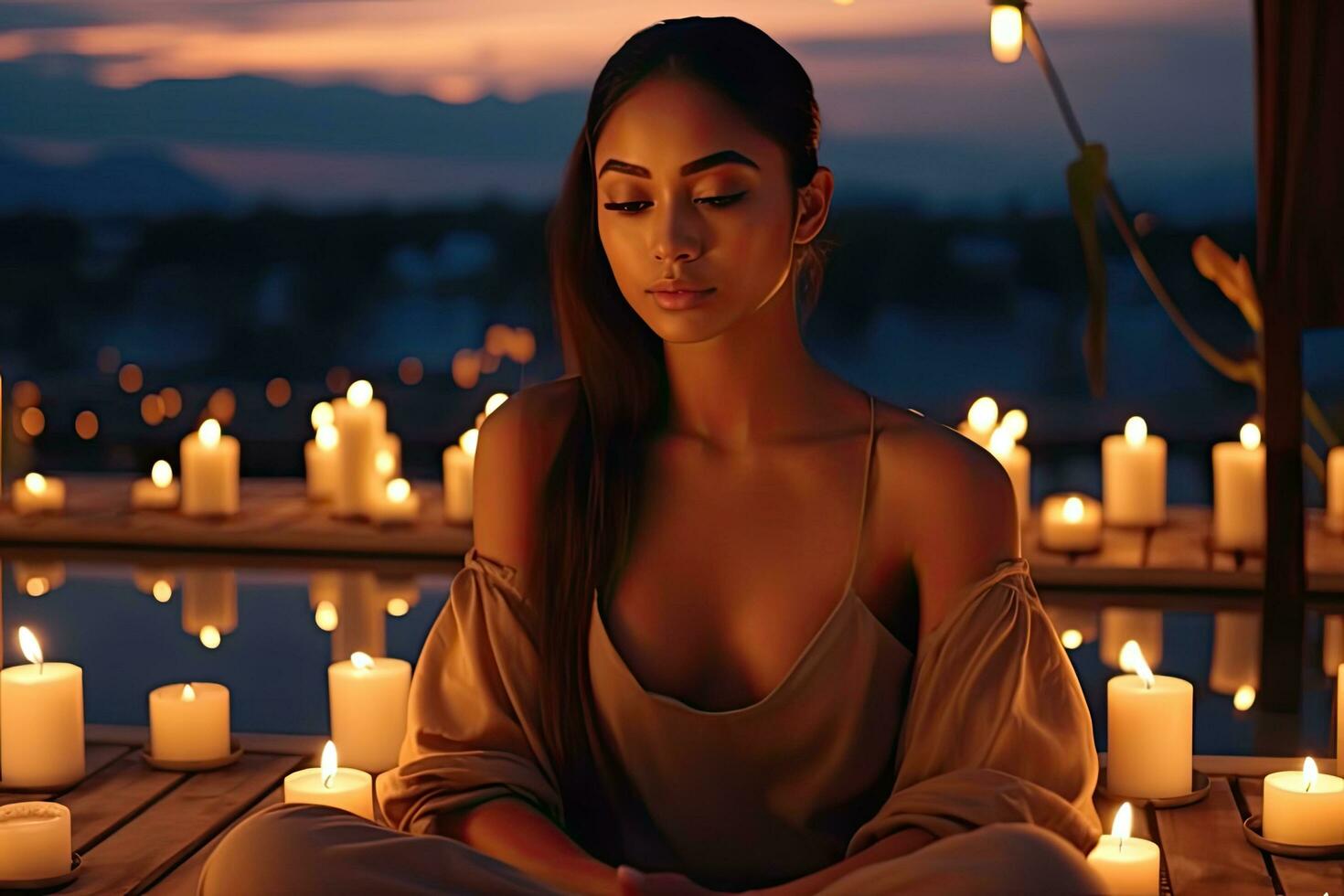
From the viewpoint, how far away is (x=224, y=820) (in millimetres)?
2311

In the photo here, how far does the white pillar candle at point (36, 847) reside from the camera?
2076 millimetres

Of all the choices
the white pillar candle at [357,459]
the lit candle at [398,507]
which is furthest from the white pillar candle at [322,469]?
the lit candle at [398,507]

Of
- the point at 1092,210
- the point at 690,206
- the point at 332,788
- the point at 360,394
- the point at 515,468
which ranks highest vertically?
the point at 1092,210

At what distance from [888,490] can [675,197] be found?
329mm

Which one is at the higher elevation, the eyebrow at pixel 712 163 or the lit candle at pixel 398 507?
the eyebrow at pixel 712 163

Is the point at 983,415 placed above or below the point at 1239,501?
above

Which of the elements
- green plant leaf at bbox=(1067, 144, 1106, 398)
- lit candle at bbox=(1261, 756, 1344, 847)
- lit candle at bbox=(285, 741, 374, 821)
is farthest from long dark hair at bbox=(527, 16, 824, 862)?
green plant leaf at bbox=(1067, 144, 1106, 398)

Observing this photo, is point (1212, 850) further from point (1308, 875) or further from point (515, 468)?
point (515, 468)

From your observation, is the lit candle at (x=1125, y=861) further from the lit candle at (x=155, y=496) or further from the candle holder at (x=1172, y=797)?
the lit candle at (x=155, y=496)

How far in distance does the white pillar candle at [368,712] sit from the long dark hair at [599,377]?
741mm

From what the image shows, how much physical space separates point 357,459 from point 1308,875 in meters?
2.60

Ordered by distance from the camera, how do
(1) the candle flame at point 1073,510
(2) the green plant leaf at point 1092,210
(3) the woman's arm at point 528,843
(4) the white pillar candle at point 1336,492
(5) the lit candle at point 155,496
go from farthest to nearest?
(5) the lit candle at point 155,496, (4) the white pillar candle at point 1336,492, (1) the candle flame at point 1073,510, (2) the green plant leaf at point 1092,210, (3) the woman's arm at point 528,843

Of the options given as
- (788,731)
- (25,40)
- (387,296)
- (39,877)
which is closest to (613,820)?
(788,731)

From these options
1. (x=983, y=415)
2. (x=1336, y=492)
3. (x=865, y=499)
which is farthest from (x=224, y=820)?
(x=1336, y=492)
